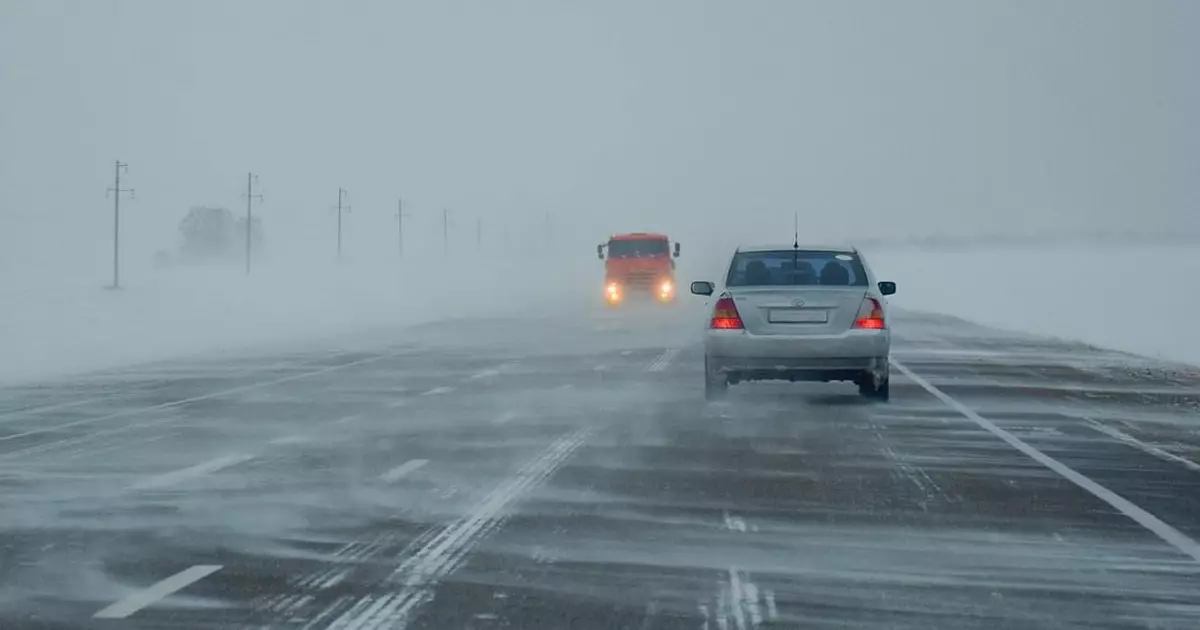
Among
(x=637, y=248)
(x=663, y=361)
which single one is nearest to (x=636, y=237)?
(x=637, y=248)

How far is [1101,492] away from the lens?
11.8 meters

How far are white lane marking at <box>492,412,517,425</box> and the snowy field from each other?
9.72 meters

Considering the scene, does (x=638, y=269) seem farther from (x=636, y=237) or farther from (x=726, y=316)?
(x=726, y=316)

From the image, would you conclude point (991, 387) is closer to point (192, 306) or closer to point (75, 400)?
point (75, 400)

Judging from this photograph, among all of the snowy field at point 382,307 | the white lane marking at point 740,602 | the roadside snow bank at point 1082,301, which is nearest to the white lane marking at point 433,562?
the white lane marking at point 740,602

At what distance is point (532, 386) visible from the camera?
22234 millimetres

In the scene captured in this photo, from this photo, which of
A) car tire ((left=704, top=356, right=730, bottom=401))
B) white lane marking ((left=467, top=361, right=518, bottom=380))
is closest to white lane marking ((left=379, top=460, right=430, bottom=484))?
car tire ((left=704, top=356, right=730, bottom=401))

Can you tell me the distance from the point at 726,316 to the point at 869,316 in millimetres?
1543

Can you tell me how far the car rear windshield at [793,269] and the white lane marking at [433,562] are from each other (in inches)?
246

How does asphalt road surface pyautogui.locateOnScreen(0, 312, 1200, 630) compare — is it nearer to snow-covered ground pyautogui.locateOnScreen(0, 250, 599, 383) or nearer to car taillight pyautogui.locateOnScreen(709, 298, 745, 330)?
car taillight pyautogui.locateOnScreen(709, 298, 745, 330)

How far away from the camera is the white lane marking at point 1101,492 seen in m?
9.66

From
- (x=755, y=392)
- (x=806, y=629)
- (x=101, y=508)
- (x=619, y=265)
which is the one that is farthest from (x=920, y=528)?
(x=619, y=265)

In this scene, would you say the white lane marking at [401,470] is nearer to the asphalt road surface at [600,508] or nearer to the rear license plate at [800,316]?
the asphalt road surface at [600,508]

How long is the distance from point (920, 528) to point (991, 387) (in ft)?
39.4
